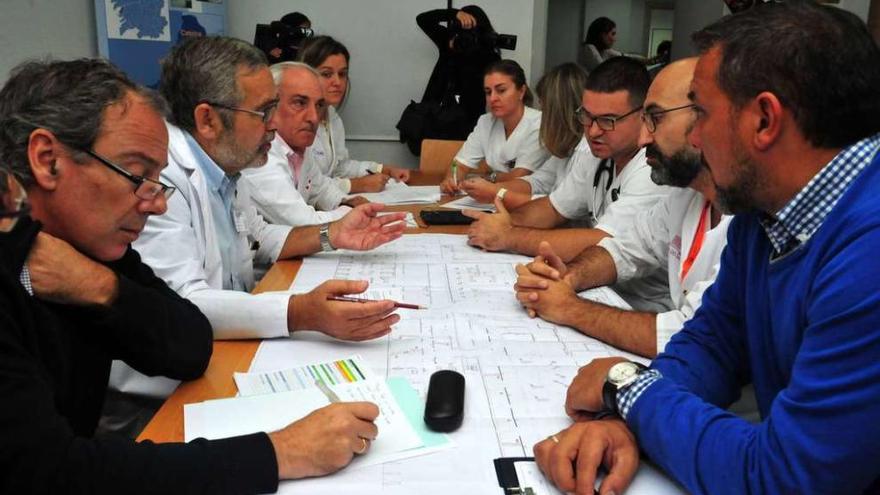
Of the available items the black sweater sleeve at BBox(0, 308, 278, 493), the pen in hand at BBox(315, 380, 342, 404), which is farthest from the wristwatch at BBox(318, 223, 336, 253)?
the black sweater sleeve at BBox(0, 308, 278, 493)

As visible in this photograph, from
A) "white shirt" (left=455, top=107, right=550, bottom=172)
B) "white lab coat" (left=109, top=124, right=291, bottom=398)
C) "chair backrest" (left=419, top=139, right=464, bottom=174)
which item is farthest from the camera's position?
"chair backrest" (left=419, top=139, right=464, bottom=174)

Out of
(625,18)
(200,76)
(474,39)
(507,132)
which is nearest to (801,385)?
(200,76)

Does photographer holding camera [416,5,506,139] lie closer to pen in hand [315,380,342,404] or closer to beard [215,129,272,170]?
beard [215,129,272,170]

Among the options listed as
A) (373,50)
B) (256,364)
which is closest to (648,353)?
(256,364)

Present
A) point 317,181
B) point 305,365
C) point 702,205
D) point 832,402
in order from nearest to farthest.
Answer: point 832,402, point 305,365, point 702,205, point 317,181

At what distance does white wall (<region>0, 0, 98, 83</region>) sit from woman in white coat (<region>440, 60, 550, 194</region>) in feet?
6.42

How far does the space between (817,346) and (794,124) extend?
0.28 metres

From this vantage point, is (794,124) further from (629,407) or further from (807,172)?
(629,407)

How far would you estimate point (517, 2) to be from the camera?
200 inches

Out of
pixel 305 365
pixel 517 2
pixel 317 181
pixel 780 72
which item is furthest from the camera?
pixel 517 2

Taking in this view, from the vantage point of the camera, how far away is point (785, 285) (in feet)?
3.00

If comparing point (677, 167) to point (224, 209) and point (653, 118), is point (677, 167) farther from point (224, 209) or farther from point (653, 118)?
point (224, 209)

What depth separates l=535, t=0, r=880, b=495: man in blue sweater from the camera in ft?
2.42

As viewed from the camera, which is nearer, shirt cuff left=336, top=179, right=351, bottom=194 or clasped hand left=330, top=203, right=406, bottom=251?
clasped hand left=330, top=203, right=406, bottom=251
